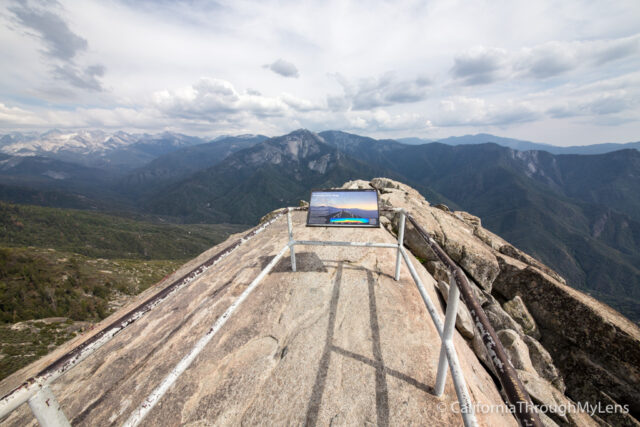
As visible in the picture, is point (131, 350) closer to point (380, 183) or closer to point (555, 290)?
point (555, 290)

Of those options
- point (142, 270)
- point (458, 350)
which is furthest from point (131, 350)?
point (142, 270)

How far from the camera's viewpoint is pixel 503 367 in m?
2.05

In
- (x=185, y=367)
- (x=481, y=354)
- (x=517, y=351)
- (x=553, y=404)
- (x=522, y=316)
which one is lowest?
(x=522, y=316)

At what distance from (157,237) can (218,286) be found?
697 feet

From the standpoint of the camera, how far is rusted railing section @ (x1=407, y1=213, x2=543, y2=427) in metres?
1.66

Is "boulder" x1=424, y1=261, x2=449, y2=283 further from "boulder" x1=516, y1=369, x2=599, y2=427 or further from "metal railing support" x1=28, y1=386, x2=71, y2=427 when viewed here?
"metal railing support" x1=28, y1=386, x2=71, y2=427

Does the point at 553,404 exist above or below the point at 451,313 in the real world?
below

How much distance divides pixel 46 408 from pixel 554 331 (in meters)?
14.0

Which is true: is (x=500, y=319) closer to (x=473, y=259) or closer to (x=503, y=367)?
(x=473, y=259)

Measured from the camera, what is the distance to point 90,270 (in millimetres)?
89250

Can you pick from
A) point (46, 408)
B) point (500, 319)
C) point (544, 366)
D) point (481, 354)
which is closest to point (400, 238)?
point (481, 354)

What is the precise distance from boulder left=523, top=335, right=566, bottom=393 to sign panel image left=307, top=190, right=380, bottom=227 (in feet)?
25.2

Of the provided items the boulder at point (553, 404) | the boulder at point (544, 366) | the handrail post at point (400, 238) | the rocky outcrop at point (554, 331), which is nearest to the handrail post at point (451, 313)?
the handrail post at point (400, 238)

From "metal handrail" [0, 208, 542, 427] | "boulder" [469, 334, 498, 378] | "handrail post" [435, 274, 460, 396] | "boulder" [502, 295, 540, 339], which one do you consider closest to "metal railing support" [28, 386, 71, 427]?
"metal handrail" [0, 208, 542, 427]
